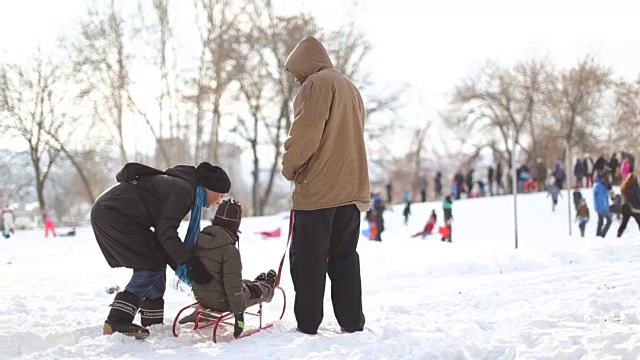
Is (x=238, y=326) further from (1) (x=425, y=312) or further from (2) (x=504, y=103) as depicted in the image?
(2) (x=504, y=103)

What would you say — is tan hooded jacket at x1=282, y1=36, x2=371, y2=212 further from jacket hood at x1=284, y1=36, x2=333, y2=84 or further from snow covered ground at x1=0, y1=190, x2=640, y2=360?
snow covered ground at x1=0, y1=190, x2=640, y2=360

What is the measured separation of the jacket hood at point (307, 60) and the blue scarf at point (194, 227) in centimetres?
111

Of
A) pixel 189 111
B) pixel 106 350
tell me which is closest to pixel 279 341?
pixel 106 350

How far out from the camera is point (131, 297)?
185 inches

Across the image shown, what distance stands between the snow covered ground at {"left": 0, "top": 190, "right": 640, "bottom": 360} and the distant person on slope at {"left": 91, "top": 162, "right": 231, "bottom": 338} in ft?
0.79

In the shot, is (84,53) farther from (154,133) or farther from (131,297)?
(131,297)

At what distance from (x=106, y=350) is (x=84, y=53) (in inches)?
1144

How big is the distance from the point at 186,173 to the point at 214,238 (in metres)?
0.56

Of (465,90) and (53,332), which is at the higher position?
(465,90)

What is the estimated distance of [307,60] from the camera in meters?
4.89

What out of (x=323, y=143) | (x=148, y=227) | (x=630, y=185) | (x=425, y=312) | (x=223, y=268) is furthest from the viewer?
(x=630, y=185)

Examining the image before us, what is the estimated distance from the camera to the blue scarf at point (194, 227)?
190 inches

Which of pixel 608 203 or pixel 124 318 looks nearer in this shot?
pixel 124 318

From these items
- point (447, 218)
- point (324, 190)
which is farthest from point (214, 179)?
point (447, 218)
